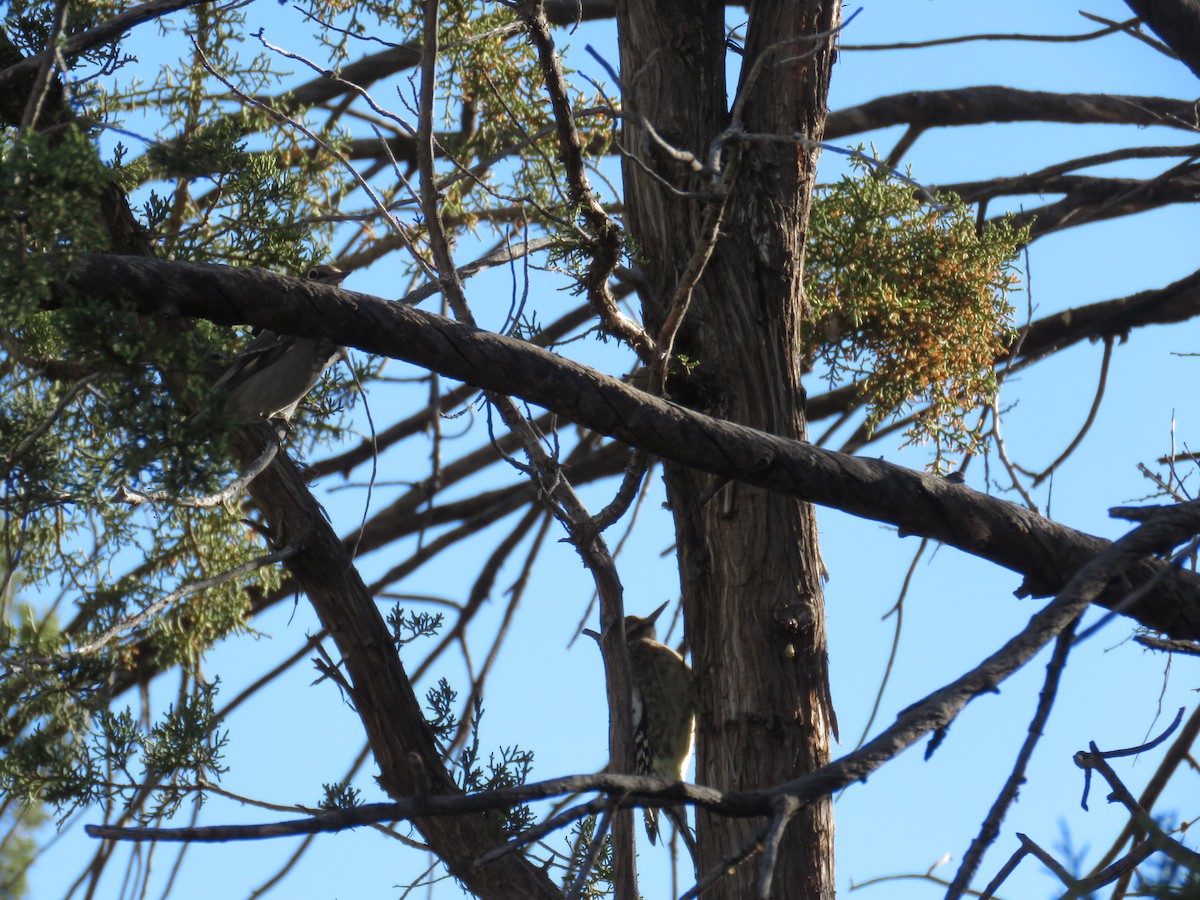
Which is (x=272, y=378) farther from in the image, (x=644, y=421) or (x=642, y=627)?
(x=642, y=627)

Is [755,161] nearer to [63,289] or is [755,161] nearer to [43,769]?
[63,289]

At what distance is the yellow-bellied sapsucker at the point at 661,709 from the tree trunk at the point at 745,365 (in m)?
1.52

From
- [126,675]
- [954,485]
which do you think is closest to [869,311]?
[954,485]

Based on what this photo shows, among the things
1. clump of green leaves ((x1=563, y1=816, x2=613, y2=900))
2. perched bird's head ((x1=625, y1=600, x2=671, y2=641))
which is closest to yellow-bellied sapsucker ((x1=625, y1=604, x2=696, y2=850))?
perched bird's head ((x1=625, y1=600, x2=671, y2=641))

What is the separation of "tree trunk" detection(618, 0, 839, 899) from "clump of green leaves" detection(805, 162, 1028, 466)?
0.10 metres

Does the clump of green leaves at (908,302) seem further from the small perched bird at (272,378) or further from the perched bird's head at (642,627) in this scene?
the perched bird's head at (642,627)

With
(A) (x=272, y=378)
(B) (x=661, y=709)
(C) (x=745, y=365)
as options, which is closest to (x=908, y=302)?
(C) (x=745, y=365)

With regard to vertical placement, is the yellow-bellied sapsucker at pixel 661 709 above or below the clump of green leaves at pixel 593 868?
above

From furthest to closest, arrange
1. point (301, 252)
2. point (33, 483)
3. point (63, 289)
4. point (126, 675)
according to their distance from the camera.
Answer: point (126, 675) → point (301, 252) → point (33, 483) → point (63, 289)

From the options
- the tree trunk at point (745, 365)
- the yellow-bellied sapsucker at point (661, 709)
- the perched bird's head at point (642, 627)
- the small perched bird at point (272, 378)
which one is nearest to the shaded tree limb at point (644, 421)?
the tree trunk at point (745, 365)

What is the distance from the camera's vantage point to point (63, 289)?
179cm

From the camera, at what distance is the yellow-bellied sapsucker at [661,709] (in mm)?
4469

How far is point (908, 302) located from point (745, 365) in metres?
0.41

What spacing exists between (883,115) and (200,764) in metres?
3.38
